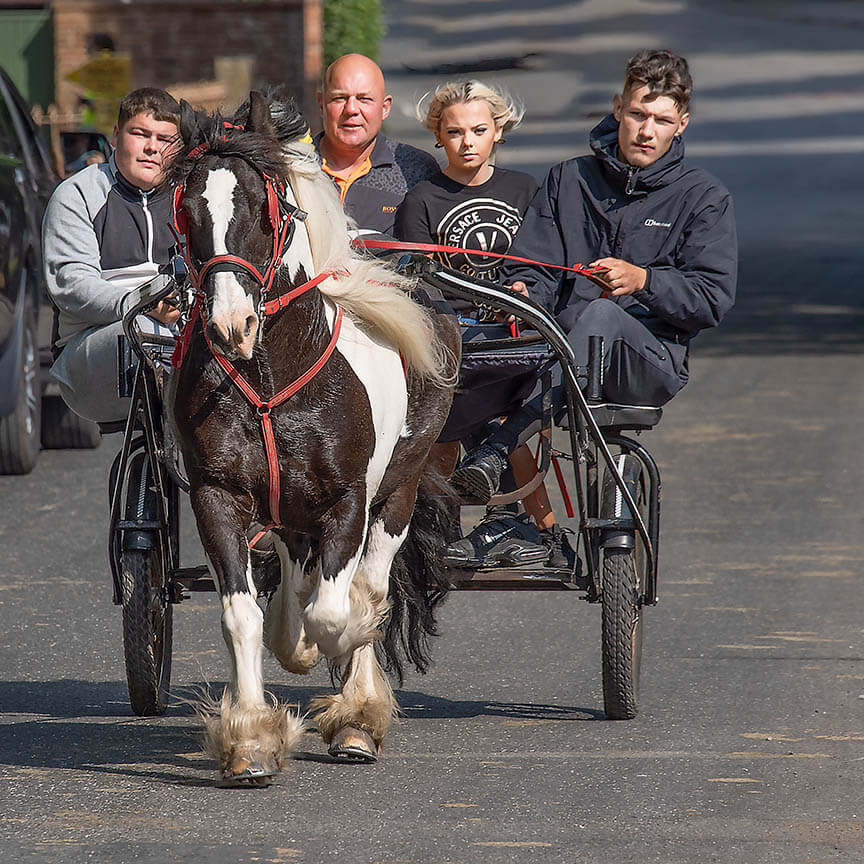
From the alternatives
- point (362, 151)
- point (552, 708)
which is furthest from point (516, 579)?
point (362, 151)

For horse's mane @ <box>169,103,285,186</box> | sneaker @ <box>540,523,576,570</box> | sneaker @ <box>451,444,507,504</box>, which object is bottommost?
sneaker @ <box>540,523,576,570</box>

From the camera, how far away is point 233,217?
5.36m

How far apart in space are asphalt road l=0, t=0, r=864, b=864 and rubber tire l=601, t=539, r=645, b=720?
139mm

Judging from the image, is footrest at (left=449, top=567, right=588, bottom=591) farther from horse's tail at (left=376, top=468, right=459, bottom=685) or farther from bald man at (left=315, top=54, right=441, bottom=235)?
bald man at (left=315, top=54, right=441, bottom=235)

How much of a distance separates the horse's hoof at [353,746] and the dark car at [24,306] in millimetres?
5609

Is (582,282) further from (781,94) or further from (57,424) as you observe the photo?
(781,94)

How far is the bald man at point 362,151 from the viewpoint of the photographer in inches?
276

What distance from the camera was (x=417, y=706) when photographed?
6.80 metres

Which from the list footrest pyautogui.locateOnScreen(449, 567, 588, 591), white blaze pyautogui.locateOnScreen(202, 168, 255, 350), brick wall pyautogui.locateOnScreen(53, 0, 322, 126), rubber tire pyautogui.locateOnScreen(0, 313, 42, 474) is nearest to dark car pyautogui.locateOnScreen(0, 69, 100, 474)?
rubber tire pyautogui.locateOnScreen(0, 313, 42, 474)

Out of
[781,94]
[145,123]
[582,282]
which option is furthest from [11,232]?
[781,94]

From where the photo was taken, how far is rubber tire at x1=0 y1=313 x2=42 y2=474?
1150 cm

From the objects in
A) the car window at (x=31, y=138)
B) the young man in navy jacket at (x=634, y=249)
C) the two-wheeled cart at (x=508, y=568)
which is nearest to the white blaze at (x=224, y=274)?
the two-wheeled cart at (x=508, y=568)

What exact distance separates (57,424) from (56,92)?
17205 mm

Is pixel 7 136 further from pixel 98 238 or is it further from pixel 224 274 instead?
pixel 224 274
